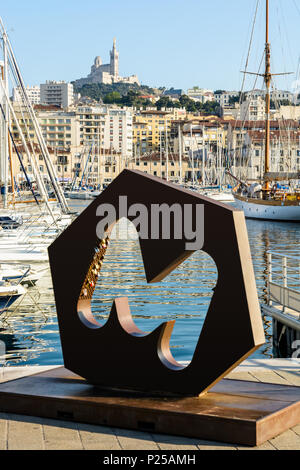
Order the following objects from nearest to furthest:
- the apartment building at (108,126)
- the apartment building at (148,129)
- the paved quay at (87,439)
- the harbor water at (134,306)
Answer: the paved quay at (87,439) < the harbor water at (134,306) < the apartment building at (108,126) < the apartment building at (148,129)

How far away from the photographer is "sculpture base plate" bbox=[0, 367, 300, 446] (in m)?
5.59

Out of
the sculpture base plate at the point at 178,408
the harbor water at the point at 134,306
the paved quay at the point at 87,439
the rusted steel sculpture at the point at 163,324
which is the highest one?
the rusted steel sculpture at the point at 163,324

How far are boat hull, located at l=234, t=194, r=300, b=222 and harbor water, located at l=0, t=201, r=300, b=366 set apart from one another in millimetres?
20465

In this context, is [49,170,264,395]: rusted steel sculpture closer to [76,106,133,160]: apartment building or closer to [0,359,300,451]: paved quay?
[0,359,300,451]: paved quay

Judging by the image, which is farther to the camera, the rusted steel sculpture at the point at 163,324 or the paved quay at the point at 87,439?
the rusted steel sculpture at the point at 163,324

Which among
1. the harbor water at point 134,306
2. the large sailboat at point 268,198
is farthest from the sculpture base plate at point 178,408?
the large sailboat at point 268,198

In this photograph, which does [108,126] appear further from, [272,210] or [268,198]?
[272,210]

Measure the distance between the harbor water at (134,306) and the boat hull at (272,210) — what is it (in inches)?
806

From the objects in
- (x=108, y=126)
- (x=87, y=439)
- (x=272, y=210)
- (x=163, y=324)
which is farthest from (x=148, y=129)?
(x=87, y=439)

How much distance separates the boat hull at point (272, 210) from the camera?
51250mm

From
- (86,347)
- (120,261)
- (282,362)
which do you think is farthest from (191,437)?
(120,261)

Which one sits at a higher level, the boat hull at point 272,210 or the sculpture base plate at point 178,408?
the sculpture base plate at point 178,408

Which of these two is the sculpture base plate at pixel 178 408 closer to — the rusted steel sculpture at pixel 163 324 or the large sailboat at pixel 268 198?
the rusted steel sculpture at pixel 163 324

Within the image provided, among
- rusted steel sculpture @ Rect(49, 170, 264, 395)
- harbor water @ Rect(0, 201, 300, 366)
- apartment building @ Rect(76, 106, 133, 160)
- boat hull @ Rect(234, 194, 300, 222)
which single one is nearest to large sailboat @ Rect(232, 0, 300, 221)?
boat hull @ Rect(234, 194, 300, 222)
